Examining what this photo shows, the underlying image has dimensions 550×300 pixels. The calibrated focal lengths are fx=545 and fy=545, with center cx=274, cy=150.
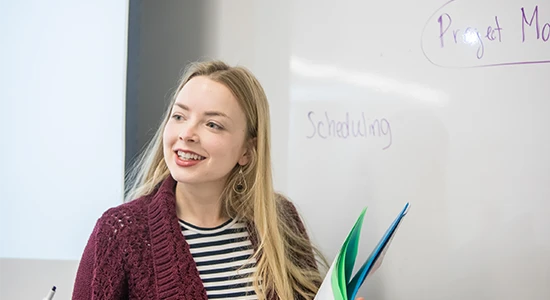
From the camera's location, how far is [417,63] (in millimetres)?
959

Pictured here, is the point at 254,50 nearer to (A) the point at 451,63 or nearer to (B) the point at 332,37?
(B) the point at 332,37

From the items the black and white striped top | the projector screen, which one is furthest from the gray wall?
the black and white striped top

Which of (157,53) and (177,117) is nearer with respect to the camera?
(177,117)

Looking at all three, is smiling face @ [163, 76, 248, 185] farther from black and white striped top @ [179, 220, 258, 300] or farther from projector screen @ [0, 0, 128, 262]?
projector screen @ [0, 0, 128, 262]

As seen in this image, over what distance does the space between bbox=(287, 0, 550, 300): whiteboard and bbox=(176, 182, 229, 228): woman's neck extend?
0.23 m

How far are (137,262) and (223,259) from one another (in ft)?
0.47

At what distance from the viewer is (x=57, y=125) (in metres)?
1.09

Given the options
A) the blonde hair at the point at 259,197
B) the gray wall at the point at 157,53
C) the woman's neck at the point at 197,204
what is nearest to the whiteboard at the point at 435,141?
the blonde hair at the point at 259,197

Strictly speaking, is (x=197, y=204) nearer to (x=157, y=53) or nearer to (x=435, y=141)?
(x=435, y=141)

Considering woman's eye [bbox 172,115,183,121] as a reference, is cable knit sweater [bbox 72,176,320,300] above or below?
below

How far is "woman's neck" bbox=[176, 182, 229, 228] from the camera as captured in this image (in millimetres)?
928

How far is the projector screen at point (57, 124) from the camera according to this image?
1.09m

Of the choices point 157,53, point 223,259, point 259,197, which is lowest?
point 223,259

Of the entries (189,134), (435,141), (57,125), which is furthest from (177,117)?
(435,141)
